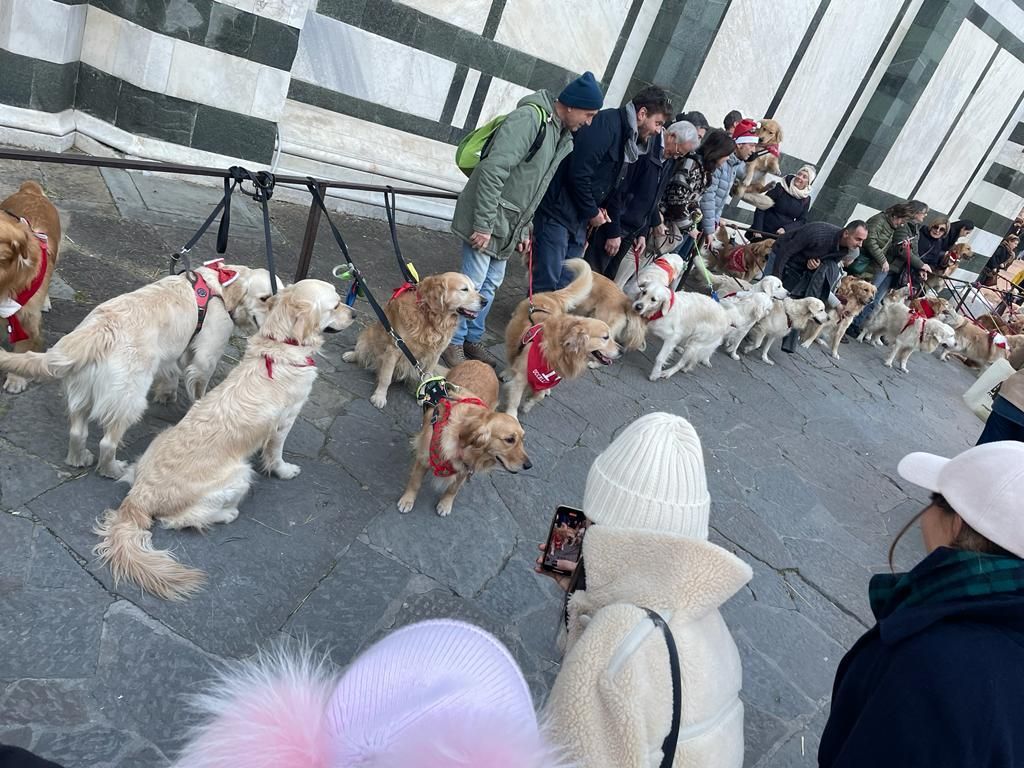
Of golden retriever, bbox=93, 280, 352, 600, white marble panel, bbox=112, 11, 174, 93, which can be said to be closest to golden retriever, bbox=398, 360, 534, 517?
golden retriever, bbox=93, 280, 352, 600

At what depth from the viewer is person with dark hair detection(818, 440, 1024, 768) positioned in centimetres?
110

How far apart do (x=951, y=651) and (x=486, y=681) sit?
35.0 inches

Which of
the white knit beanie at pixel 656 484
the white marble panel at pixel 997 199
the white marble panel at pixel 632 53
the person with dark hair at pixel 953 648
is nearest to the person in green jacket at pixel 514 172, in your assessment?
the white knit beanie at pixel 656 484

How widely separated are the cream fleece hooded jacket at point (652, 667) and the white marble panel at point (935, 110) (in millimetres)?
15131

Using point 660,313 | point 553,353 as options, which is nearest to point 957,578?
point 553,353

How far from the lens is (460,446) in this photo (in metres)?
3.43

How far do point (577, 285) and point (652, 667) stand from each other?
187 inches

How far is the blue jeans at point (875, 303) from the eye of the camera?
35.9 feet

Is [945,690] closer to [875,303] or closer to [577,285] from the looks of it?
[577,285]

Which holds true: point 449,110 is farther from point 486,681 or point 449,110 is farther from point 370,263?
point 486,681

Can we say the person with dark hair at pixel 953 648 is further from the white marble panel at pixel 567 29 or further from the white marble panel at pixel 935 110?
the white marble panel at pixel 935 110

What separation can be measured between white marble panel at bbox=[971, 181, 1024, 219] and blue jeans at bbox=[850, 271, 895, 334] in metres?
8.91

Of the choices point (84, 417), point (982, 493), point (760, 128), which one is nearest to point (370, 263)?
point (84, 417)

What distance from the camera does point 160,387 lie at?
12.0 ft
